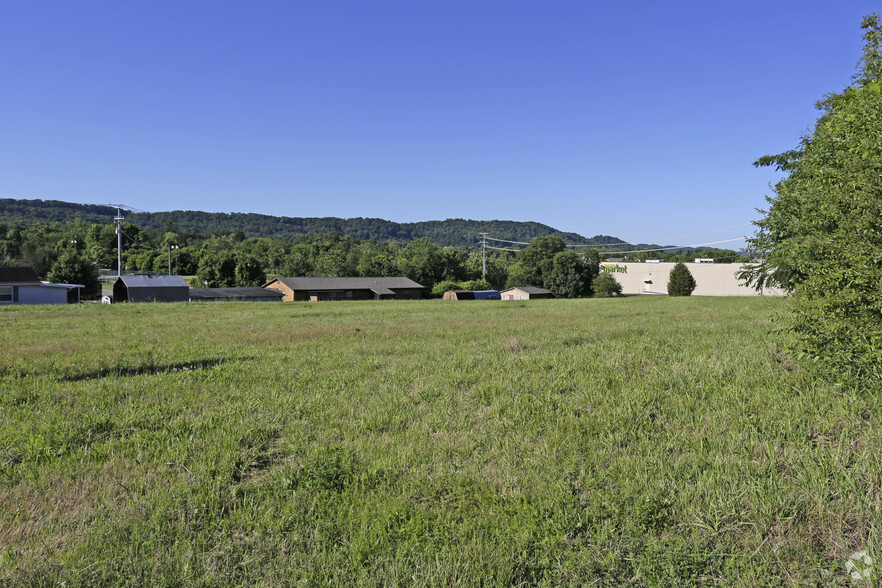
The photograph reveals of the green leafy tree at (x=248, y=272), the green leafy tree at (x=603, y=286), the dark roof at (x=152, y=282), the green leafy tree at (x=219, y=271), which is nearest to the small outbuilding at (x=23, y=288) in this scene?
the dark roof at (x=152, y=282)

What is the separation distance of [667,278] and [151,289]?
8605 cm

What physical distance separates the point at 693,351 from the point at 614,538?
848 centimetres

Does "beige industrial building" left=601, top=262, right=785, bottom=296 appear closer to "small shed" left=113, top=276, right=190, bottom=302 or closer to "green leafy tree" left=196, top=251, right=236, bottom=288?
"small shed" left=113, top=276, right=190, bottom=302

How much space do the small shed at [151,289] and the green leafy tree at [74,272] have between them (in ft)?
36.5

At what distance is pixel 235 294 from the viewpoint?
70.2m

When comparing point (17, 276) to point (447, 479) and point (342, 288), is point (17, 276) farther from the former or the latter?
point (447, 479)

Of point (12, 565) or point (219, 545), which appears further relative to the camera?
point (219, 545)

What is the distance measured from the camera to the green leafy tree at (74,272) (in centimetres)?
6594

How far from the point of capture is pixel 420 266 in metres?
116

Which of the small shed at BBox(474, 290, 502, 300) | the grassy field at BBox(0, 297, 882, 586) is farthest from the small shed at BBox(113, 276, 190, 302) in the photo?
the small shed at BBox(474, 290, 502, 300)

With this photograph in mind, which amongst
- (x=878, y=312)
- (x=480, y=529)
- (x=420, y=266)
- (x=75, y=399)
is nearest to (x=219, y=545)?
(x=480, y=529)

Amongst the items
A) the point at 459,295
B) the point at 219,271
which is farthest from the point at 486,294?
the point at 219,271

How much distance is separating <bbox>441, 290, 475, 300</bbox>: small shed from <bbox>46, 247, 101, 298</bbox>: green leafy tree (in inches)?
2207

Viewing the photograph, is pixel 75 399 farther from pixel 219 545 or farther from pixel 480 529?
pixel 480 529
